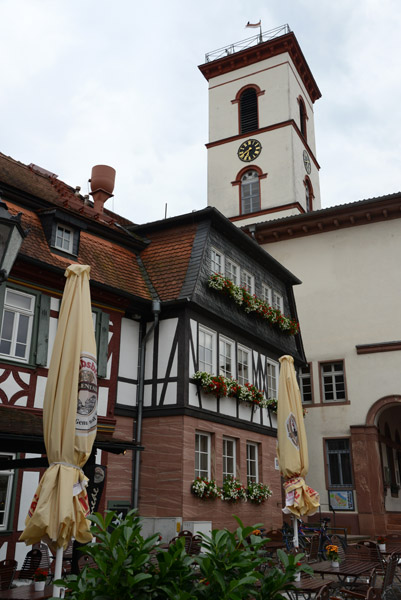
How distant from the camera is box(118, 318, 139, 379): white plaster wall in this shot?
1486cm

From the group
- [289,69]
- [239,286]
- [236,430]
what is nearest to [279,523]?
[236,430]

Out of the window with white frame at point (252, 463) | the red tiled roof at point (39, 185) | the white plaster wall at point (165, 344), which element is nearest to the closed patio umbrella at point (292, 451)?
the white plaster wall at point (165, 344)

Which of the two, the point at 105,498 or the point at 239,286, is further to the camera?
the point at 239,286

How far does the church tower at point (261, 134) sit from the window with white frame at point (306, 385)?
32.5 feet

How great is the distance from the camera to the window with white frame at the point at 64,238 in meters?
14.0

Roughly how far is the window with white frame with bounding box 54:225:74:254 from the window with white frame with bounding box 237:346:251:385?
6.21 m

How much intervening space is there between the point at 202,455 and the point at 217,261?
18.5ft

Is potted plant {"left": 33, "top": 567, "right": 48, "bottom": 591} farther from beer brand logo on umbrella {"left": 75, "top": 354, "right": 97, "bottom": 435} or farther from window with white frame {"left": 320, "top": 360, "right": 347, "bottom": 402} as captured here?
window with white frame {"left": 320, "top": 360, "right": 347, "bottom": 402}

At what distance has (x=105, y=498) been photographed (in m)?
13.5

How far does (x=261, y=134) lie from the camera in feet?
111

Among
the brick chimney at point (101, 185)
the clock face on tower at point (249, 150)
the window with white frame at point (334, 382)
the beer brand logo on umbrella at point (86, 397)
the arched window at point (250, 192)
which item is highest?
the clock face on tower at point (249, 150)

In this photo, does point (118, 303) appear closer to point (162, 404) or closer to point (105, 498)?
point (162, 404)

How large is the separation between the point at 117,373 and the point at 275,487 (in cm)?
691

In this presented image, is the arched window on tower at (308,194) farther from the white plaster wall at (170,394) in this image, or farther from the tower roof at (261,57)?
the white plaster wall at (170,394)
